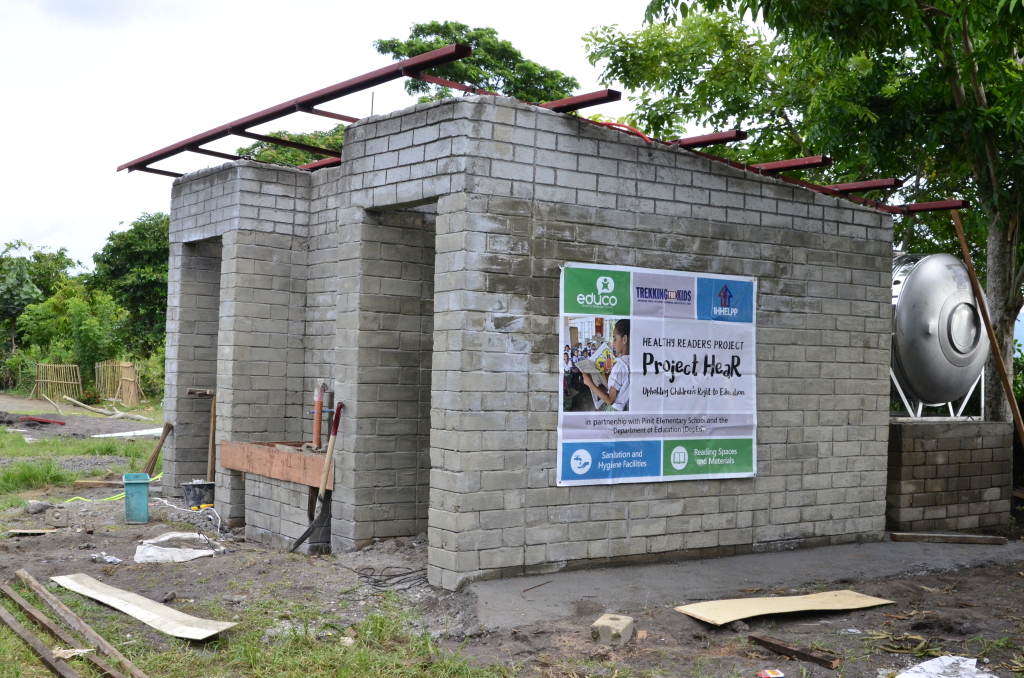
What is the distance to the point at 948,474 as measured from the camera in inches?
378

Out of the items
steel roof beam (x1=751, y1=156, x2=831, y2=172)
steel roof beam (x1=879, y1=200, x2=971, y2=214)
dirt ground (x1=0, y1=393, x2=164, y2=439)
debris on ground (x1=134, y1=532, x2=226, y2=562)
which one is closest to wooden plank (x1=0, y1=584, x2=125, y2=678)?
debris on ground (x1=134, y1=532, x2=226, y2=562)

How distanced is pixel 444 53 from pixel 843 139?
7.75m

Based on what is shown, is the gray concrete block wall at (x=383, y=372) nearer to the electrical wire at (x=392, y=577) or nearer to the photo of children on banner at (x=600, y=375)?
the electrical wire at (x=392, y=577)

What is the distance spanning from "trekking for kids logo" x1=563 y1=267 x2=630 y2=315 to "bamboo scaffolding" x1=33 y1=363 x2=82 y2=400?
2673 cm

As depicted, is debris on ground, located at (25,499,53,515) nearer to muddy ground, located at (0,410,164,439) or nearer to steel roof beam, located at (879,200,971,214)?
muddy ground, located at (0,410,164,439)

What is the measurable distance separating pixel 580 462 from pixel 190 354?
19.1ft

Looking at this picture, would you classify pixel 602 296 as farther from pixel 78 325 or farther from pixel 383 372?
pixel 78 325

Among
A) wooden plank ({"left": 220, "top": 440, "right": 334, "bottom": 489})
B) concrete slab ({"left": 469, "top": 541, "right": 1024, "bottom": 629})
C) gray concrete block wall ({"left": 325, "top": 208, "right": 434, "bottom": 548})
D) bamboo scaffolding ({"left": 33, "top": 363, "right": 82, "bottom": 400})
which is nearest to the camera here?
concrete slab ({"left": 469, "top": 541, "right": 1024, "bottom": 629})

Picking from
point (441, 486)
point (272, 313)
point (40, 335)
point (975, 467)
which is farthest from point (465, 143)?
point (40, 335)

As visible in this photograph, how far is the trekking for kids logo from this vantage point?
7188 mm

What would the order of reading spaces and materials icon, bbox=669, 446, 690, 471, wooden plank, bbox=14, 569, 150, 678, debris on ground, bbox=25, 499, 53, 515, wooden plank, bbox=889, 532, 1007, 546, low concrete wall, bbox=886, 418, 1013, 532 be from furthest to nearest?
1. debris on ground, bbox=25, 499, 53, 515
2. low concrete wall, bbox=886, 418, 1013, 532
3. wooden plank, bbox=889, 532, 1007, 546
4. reading spaces and materials icon, bbox=669, 446, 690, 471
5. wooden plank, bbox=14, 569, 150, 678

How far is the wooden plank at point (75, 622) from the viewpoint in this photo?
5.28 meters

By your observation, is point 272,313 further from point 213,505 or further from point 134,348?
point 134,348

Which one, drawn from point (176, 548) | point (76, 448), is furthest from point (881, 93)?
point (76, 448)
